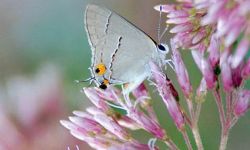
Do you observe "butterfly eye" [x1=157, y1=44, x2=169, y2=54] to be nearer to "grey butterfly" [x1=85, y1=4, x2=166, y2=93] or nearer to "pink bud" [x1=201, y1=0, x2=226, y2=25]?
"grey butterfly" [x1=85, y1=4, x2=166, y2=93]

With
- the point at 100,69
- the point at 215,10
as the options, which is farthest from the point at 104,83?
the point at 215,10

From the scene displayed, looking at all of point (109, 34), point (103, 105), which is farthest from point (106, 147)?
point (109, 34)

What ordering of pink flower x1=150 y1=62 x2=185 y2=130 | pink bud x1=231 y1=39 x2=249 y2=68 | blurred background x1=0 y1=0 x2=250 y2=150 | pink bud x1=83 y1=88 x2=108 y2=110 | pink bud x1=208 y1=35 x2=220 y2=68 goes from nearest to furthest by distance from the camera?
pink bud x1=231 y1=39 x2=249 y2=68, pink bud x1=208 y1=35 x2=220 y2=68, pink flower x1=150 y1=62 x2=185 y2=130, pink bud x1=83 y1=88 x2=108 y2=110, blurred background x1=0 y1=0 x2=250 y2=150

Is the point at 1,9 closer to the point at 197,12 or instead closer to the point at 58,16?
the point at 58,16

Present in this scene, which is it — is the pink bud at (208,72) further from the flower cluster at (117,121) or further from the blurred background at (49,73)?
the blurred background at (49,73)

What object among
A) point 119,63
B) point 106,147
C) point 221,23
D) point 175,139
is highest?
point 221,23

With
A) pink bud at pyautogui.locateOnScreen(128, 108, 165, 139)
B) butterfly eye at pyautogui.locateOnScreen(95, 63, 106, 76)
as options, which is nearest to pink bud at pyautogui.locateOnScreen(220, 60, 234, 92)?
pink bud at pyautogui.locateOnScreen(128, 108, 165, 139)

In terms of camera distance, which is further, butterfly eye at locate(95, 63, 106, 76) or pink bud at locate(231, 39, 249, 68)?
butterfly eye at locate(95, 63, 106, 76)
